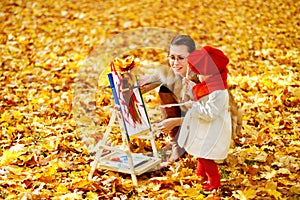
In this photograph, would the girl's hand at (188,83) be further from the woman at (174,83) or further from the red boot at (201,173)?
the red boot at (201,173)

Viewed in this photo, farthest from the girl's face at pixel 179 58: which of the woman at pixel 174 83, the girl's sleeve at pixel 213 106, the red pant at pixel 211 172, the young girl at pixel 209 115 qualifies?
the red pant at pixel 211 172

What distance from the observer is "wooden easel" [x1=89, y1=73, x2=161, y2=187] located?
3.29m

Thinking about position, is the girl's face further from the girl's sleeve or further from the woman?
the girl's sleeve

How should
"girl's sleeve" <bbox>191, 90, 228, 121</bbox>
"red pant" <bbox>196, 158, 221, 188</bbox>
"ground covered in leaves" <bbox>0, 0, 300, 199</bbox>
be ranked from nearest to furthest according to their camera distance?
"girl's sleeve" <bbox>191, 90, 228, 121</bbox> < "red pant" <bbox>196, 158, 221, 188</bbox> < "ground covered in leaves" <bbox>0, 0, 300, 199</bbox>

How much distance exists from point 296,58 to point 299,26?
1950 millimetres

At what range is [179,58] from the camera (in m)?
3.44

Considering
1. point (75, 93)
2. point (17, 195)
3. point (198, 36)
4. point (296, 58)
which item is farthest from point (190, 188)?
point (198, 36)

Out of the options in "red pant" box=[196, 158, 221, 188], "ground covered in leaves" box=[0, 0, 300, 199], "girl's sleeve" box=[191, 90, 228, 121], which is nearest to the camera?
"girl's sleeve" box=[191, 90, 228, 121]

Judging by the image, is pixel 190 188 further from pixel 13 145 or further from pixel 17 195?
pixel 13 145

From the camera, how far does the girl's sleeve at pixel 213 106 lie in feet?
10.1

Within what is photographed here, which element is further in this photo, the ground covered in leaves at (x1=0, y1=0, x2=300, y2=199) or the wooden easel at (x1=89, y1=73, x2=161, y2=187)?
the ground covered in leaves at (x1=0, y1=0, x2=300, y2=199)

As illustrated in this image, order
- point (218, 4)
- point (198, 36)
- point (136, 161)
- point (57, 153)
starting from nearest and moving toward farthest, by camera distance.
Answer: point (136, 161)
point (57, 153)
point (198, 36)
point (218, 4)

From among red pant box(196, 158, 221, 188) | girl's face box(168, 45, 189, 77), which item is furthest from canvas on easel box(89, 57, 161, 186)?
red pant box(196, 158, 221, 188)

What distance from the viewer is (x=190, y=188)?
10.8 ft
